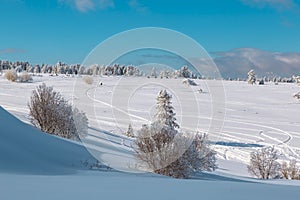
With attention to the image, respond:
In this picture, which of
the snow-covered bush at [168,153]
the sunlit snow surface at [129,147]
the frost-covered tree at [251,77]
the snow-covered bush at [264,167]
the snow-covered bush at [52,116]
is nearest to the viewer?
the sunlit snow surface at [129,147]

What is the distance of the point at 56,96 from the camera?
2186cm

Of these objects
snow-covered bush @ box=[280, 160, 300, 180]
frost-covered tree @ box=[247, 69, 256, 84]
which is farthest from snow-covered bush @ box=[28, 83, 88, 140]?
frost-covered tree @ box=[247, 69, 256, 84]

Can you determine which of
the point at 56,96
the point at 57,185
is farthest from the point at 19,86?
the point at 57,185

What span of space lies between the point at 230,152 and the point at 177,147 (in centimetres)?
1421

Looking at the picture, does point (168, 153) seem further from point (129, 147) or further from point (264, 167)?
point (264, 167)

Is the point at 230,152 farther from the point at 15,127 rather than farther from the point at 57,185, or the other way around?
the point at 57,185

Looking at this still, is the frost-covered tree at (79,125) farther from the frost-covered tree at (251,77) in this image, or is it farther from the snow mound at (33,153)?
the frost-covered tree at (251,77)

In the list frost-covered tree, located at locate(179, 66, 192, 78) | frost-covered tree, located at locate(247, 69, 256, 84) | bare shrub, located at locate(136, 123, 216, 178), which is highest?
frost-covered tree, located at locate(247, 69, 256, 84)

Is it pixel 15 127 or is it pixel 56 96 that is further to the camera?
pixel 56 96

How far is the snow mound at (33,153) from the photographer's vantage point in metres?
8.99

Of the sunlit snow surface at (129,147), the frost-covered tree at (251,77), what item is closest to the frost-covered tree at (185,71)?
→ the sunlit snow surface at (129,147)

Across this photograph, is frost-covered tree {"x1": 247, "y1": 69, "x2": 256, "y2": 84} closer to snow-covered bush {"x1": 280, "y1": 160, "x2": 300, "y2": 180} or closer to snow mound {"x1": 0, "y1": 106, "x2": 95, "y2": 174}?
snow-covered bush {"x1": 280, "y1": 160, "x2": 300, "y2": 180}

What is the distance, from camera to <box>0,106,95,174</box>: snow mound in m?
8.99

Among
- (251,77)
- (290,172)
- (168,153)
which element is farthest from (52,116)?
(251,77)
